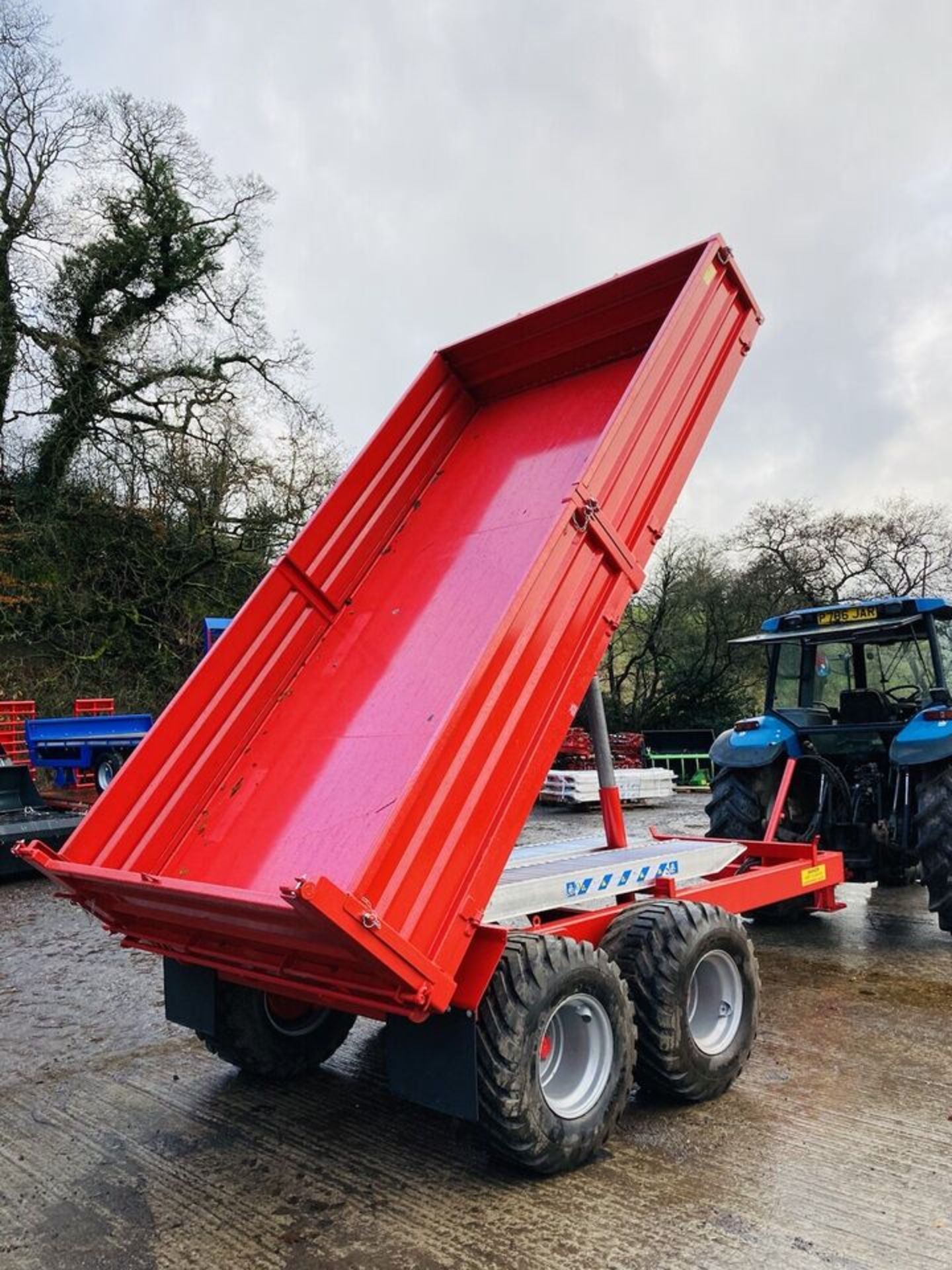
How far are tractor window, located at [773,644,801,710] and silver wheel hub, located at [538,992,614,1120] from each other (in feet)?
14.6

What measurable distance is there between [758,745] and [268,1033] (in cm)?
407

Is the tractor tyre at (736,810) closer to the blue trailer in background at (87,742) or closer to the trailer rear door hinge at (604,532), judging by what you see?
the trailer rear door hinge at (604,532)

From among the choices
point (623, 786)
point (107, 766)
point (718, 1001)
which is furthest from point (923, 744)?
point (107, 766)

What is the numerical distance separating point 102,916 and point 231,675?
1028 millimetres

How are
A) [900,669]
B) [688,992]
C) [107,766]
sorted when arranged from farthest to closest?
[107,766]
[900,669]
[688,992]

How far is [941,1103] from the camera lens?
368 cm

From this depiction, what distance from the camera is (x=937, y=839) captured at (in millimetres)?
5652

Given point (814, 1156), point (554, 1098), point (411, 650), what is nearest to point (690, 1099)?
point (814, 1156)

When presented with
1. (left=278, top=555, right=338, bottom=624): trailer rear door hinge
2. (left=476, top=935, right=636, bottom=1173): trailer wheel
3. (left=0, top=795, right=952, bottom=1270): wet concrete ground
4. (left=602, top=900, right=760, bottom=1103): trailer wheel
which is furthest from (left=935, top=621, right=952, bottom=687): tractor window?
(left=278, top=555, right=338, bottom=624): trailer rear door hinge

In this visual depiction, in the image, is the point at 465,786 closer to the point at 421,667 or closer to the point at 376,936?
the point at 376,936

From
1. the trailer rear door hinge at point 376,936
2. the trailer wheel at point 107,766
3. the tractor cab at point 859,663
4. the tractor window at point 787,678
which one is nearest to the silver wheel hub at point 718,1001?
the trailer rear door hinge at point 376,936

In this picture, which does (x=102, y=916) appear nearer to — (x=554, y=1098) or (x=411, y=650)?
(x=411, y=650)

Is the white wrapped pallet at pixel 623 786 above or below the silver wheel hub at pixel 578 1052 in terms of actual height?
above

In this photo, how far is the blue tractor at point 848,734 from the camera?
6.35m
